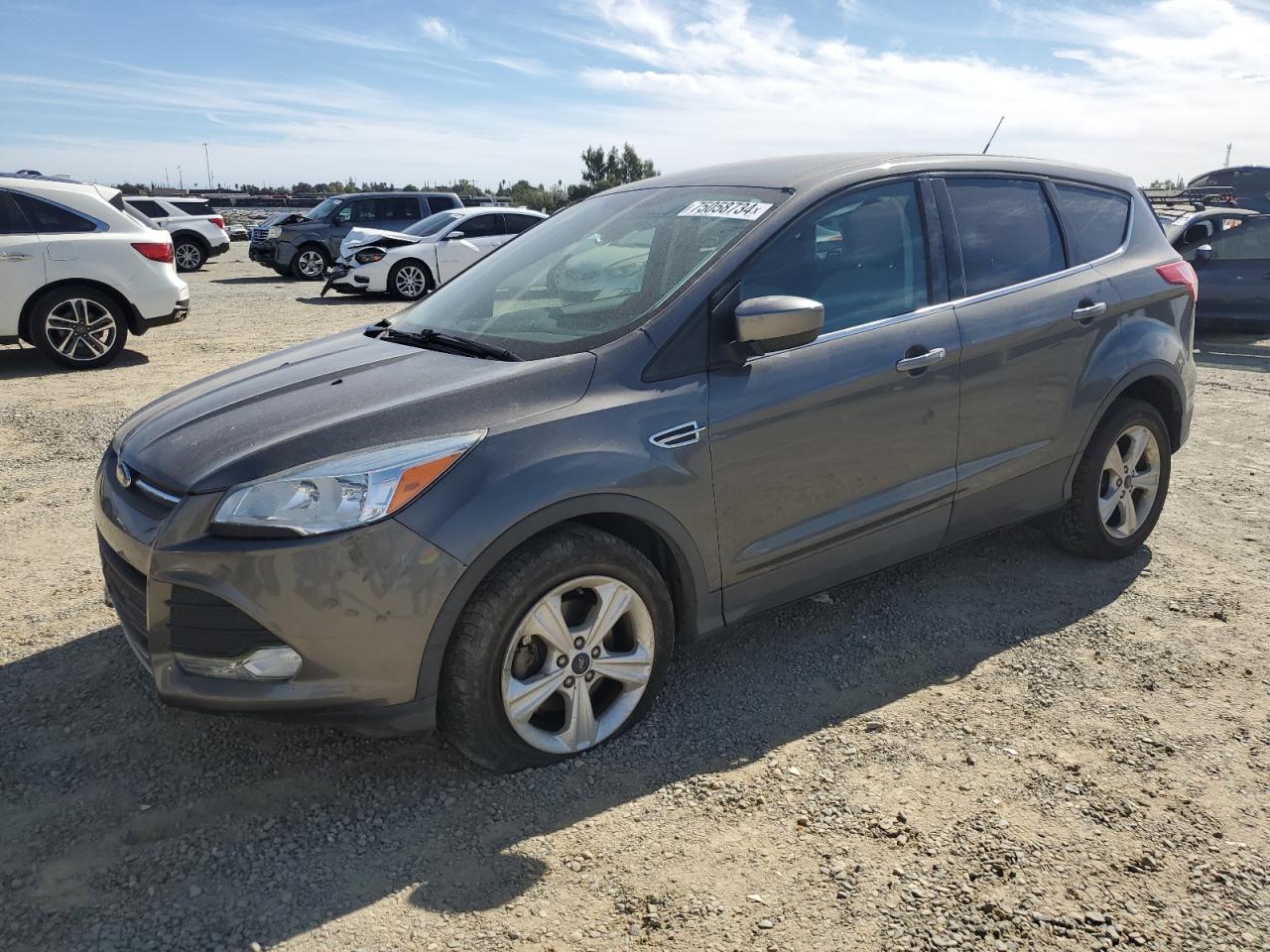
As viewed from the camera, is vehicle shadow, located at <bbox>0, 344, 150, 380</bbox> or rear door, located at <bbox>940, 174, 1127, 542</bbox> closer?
rear door, located at <bbox>940, 174, 1127, 542</bbox>

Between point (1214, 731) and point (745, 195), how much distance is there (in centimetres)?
235

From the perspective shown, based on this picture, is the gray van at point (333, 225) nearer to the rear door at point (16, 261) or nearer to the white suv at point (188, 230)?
the white suv at point (188, 230)

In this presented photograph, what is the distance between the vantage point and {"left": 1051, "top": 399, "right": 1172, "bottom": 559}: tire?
14.2ft

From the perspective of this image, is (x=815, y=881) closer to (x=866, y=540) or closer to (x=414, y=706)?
(x=414, y=706)

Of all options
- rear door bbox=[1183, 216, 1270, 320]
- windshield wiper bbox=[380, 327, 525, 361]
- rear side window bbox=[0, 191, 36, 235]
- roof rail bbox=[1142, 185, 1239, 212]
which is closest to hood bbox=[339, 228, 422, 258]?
rear side window bbox=[0, 191, 36, 235]

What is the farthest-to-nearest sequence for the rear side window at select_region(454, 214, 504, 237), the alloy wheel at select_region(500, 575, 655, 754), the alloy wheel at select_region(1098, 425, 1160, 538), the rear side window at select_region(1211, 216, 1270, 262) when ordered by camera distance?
the rear side window at select_region(454, 214, 504, 237) < the rear side window at select_region(1211, 216, 1270, 262) < the alloy wheel at select_region(1098, 425, 1160, 538) < the alloy wheel at select_region(500, 575, 655, 754)

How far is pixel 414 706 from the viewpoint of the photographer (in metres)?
2.71

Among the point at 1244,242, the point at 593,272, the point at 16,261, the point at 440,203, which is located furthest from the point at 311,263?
the point at 593,272

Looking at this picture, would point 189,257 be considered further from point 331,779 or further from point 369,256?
point 331,779

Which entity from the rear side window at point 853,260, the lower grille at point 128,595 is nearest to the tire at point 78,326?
the lower grille at point 128,595

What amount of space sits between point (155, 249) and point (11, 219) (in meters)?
1.19

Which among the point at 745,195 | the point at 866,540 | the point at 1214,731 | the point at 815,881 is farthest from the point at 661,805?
the point at 745,195

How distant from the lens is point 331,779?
2984 mm

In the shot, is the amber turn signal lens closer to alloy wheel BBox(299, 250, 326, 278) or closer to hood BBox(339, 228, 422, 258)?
hood BBox(339, 228, 422, 258)
